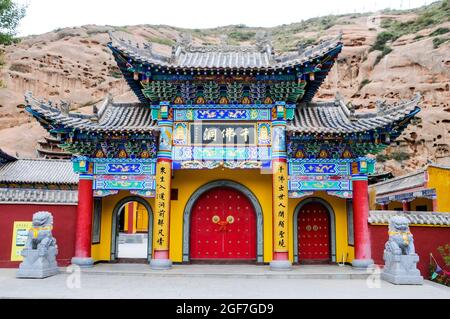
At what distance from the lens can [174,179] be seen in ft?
39.2

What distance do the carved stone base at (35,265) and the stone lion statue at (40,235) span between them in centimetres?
13

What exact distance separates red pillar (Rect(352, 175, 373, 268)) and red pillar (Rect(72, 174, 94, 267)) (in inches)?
301

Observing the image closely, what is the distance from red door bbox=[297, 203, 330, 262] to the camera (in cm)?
1185

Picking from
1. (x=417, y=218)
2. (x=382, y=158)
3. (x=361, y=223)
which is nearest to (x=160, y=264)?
(x=361, y=223)

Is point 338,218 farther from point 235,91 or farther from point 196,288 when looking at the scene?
point 196,288

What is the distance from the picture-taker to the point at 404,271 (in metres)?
9.04

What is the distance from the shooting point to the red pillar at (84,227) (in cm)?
1069

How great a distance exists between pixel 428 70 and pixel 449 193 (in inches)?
822

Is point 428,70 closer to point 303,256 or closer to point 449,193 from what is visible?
point 449,193

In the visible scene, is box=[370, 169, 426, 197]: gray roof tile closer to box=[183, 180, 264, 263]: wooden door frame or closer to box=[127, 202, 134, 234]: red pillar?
box=[183, 180, 264, 263]: wooden door frame

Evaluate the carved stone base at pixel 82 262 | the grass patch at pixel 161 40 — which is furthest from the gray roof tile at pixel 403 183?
the grass patch at pixel 161 40

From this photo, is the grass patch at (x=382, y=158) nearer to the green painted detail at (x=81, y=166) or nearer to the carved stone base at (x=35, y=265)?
the green painted detail at (x=81, y=166)
